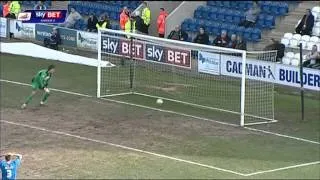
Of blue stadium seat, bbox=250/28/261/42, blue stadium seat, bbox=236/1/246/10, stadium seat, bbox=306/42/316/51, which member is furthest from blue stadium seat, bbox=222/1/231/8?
stadium seat, bbox=306/42/316/51

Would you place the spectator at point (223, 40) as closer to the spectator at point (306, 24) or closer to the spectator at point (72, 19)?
the spectator at point (306, 24)

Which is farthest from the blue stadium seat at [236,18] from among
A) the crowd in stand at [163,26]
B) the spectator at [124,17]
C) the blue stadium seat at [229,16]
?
the spectator at [124,17]

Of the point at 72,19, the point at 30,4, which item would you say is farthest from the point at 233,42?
the point at 30,4

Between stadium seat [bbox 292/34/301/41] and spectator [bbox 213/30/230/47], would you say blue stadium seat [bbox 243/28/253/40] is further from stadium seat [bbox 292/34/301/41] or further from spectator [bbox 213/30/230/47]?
stadium seat [bbox 292/34/301/41]

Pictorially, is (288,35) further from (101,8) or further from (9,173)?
(9,173)

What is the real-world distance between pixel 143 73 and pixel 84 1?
15.5 m

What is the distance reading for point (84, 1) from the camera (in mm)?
43312

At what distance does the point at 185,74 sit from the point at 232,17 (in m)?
9.12

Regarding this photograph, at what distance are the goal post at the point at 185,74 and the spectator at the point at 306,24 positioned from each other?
3432 mm

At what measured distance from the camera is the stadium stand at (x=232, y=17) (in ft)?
113

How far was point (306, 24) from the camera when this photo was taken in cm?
3177

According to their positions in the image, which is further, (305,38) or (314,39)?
(305,38)

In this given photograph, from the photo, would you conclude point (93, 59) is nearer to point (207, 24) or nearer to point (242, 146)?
point (207, 24)

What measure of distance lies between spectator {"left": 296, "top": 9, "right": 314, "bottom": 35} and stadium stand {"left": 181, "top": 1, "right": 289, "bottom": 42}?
239cm
